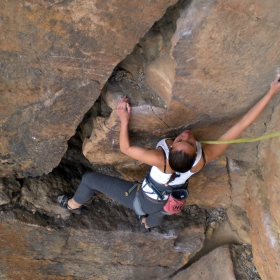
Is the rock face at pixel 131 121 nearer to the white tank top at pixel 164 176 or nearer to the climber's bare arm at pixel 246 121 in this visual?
the climber's bare arm at pixel 246 121

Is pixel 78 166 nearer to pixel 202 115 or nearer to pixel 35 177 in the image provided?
pixel 35 177

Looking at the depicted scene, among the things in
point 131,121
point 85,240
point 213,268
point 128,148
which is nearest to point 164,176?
point 128,148

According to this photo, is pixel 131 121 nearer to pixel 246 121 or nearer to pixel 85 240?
pixel 246 121

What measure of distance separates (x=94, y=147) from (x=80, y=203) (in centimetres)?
60

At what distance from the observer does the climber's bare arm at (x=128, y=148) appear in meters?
2.40

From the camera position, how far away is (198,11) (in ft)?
6.29

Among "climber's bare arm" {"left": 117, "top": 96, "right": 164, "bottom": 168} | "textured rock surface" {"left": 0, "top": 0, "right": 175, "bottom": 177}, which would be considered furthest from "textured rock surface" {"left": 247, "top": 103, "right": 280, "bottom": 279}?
"textured rock surface" {"left": 0, "top": 0, "right": 175, "bottom": 177}

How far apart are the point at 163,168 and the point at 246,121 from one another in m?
0.63

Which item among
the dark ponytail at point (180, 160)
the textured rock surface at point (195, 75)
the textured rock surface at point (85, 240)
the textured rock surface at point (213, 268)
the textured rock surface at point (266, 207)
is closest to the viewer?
the textured rock surface at point (195, 75)

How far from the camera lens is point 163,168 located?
242cm

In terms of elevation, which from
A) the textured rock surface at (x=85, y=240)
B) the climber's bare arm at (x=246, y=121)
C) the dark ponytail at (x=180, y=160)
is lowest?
the textured rock surface at (x=85, y=240)

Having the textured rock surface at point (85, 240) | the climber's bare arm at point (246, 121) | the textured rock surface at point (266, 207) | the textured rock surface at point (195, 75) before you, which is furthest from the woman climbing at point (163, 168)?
the textured rock surface at point (266, 207)

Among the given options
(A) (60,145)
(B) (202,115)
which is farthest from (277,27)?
(A) (60,145)

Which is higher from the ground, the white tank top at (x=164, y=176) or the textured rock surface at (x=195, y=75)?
the textured rock surface at (x=195, y=75)
